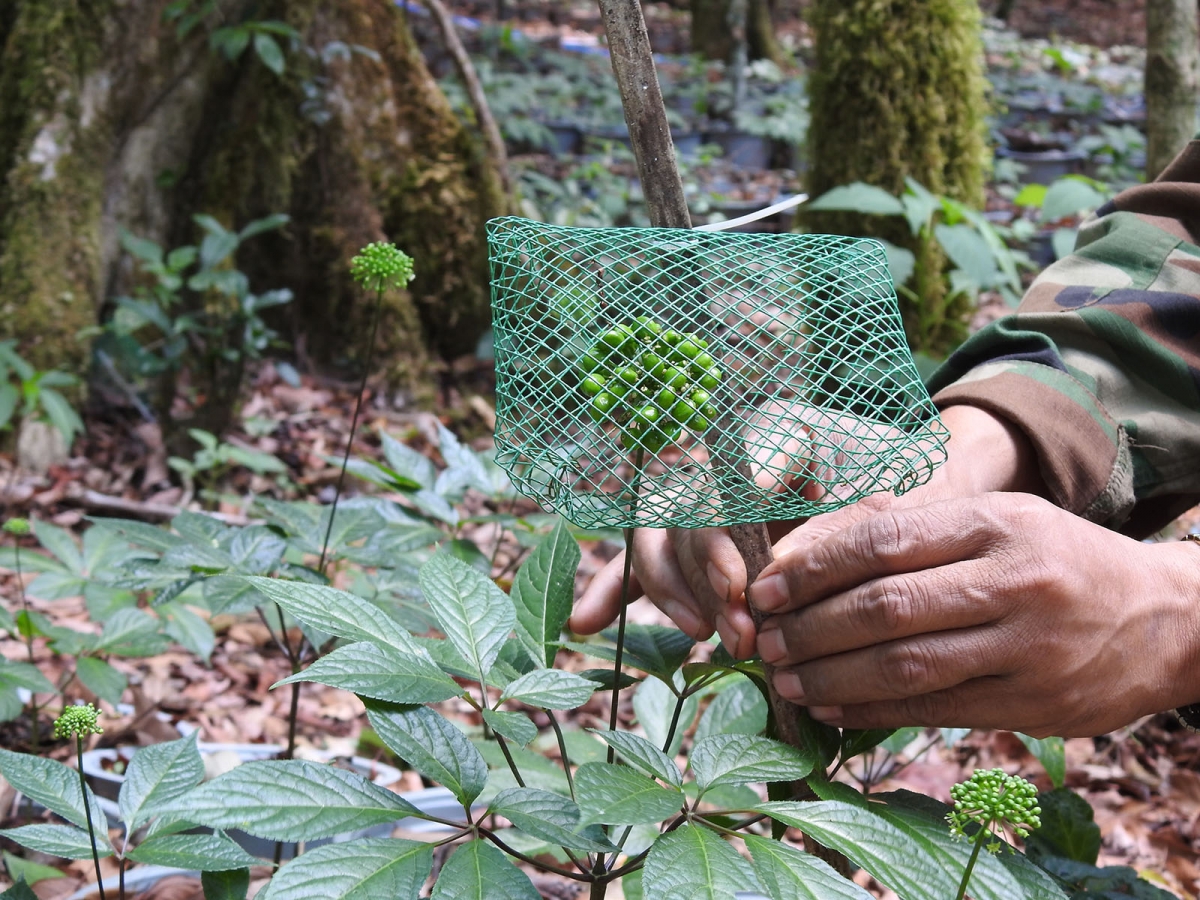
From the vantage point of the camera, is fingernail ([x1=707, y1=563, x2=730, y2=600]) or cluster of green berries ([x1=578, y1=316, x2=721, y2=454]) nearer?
cluster of green berries ([x1=578, y1=316, x2=721, y2=454])

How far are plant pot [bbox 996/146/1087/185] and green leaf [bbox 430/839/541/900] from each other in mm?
8172

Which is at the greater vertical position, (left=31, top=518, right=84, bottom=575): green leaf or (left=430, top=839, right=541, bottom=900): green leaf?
(left=430, top=839, right=541, bottom=900): green leaf

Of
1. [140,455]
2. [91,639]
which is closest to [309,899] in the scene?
[91,639]

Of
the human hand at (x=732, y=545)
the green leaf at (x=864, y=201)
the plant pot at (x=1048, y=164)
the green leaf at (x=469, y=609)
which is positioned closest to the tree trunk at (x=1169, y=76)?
the green leaf at (x=864, y=201)

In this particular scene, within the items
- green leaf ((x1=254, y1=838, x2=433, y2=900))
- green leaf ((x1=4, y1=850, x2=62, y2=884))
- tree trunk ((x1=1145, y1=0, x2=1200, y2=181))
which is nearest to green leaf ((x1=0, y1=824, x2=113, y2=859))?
green leaf ((x1=254, y1=838, x2=433, y2=900))

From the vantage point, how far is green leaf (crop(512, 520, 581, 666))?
1.15m

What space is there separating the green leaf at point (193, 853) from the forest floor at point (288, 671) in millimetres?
516

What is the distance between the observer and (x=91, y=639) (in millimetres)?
1729

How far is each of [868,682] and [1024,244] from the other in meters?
5.95

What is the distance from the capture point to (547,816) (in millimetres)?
919

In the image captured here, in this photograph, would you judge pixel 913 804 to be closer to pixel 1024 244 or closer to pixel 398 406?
pixel 398 406

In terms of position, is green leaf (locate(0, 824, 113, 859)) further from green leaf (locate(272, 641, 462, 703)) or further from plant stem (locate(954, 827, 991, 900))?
plant stem (locate(954, 827, 991, 900))

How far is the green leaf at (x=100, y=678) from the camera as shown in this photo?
1.62 m

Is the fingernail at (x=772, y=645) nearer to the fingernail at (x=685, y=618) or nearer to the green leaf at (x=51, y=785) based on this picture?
the fingernail at (x=685, y=618)
